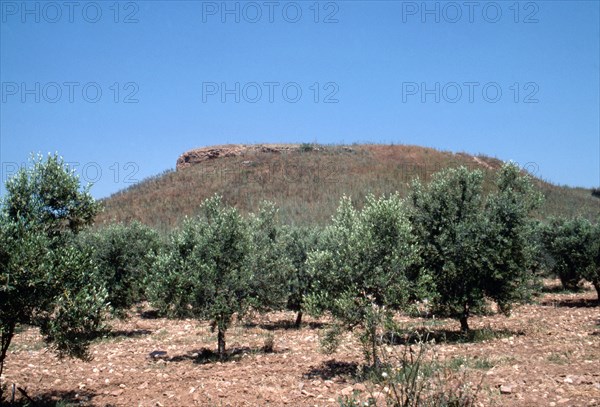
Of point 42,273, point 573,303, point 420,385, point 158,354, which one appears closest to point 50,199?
point 42,273

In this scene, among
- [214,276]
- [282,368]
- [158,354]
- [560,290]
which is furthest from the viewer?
[560,290]

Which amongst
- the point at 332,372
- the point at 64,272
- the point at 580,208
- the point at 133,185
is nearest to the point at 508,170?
the point at 332,372

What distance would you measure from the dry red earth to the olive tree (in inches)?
112

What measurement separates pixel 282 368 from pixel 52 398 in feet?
23.2

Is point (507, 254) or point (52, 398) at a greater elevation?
point (507, 254)

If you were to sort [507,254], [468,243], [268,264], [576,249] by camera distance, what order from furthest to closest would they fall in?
[576,249], [268,264], [507,254], [468,243]

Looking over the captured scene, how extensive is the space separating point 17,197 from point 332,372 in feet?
36.5

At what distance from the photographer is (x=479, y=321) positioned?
24594mm

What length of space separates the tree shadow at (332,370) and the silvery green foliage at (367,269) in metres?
1.00

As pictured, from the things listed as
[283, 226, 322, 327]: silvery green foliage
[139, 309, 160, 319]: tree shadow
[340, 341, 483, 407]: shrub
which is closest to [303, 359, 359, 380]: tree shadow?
[340, 341, 483, 407]: shrub

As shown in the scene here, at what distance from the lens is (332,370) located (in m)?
15.0

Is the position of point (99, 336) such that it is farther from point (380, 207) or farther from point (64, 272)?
point (380, 207)

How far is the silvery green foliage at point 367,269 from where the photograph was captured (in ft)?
45.3

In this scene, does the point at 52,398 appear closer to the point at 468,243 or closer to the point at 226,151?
the point at 468,243
